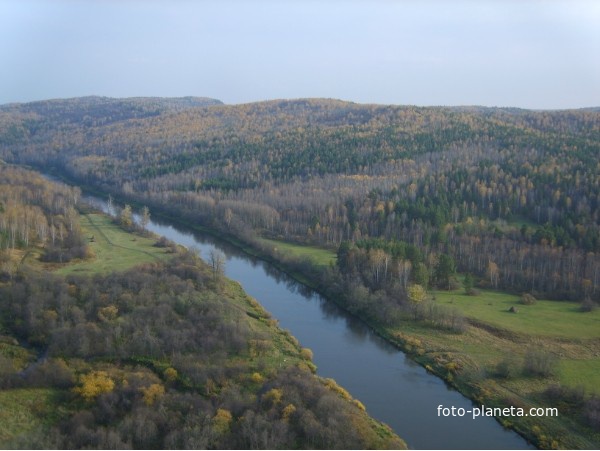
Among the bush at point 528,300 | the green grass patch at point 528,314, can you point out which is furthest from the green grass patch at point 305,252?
the bush at point 528,300

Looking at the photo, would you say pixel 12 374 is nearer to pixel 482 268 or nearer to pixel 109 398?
pixel 109 398

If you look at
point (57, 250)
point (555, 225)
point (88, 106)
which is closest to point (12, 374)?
Answer: point (57, 250)

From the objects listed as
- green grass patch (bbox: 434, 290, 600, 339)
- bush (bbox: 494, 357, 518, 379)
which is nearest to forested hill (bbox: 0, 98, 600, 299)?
green grass patch (bbox: 434, 290, 600, 339)

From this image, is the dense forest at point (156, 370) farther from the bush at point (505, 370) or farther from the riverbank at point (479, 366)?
the bush at point (505, 370)

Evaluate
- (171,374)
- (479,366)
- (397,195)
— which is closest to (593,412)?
(479,366)

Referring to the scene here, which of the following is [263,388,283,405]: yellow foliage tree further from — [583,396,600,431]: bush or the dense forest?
[583,396,600,431]: bush

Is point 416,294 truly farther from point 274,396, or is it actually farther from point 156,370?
point 156,370
